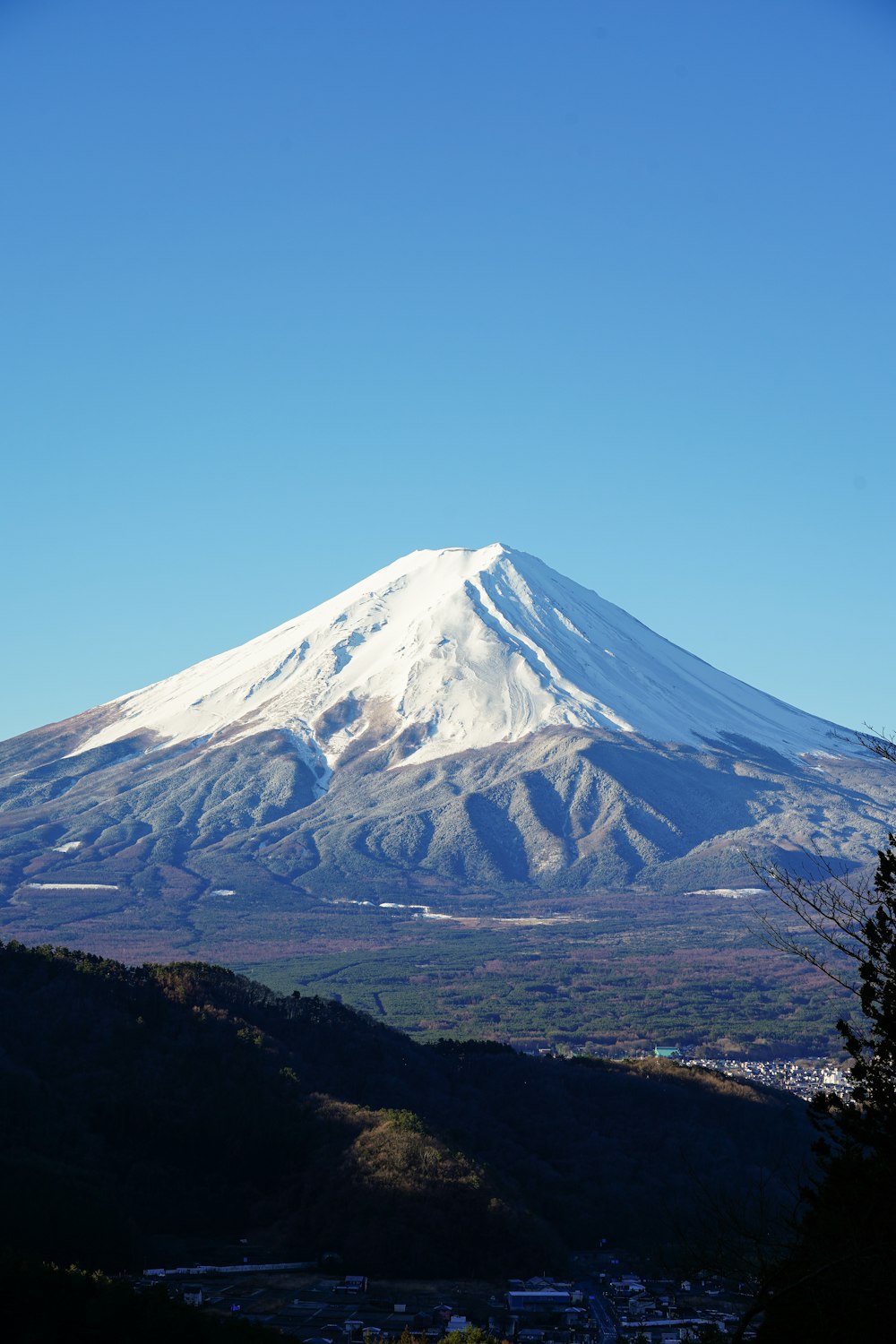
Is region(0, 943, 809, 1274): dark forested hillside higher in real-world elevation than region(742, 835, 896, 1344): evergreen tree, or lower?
lower

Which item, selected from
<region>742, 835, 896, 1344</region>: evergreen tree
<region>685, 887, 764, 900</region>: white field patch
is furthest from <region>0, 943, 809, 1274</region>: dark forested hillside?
<region>685, 887, 764, 900</region>: white field patch

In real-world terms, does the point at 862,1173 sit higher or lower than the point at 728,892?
higher

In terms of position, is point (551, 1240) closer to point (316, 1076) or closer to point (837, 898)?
point (316, 1076)

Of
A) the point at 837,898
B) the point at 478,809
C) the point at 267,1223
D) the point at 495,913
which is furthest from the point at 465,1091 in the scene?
the point at 478,809

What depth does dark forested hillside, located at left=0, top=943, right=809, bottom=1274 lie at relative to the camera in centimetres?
3650

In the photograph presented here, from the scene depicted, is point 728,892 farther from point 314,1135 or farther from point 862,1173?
point 862,1173

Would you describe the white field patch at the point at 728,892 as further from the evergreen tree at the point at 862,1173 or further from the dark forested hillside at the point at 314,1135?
the evergreen tree at the point at 862,1173

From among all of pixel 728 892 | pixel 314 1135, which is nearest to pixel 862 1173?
pixel 314 1135

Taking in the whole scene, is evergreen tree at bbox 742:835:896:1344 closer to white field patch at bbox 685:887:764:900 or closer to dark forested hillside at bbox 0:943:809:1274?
dark forested hillside at bbox 0:943:809:1274

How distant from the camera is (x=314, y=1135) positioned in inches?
1683

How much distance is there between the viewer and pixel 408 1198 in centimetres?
3791

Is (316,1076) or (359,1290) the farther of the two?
(316,1076)

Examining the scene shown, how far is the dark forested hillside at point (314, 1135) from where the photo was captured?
36500 mm

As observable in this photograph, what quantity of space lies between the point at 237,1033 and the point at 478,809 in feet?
488
